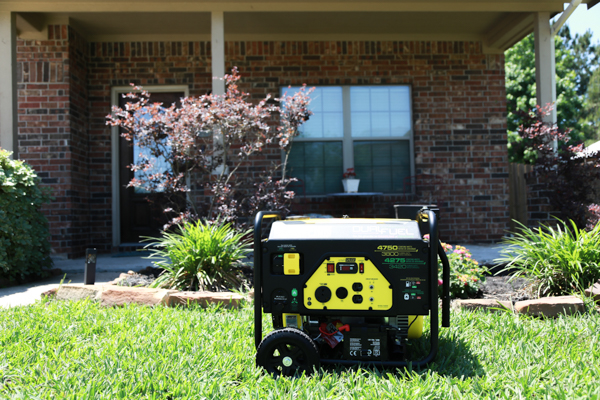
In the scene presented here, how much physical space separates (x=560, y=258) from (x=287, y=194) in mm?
2774

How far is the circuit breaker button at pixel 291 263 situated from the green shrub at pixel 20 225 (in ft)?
11.8

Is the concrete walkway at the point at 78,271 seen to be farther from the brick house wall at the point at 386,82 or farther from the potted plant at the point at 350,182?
the potted plant at the point at 350,182

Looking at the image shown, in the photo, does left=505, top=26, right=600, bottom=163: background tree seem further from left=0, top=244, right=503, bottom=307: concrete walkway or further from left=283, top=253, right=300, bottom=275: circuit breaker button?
left=283, top=253, right=300, bottom=275: circuit breaker button

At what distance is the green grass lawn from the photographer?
6.93 feet

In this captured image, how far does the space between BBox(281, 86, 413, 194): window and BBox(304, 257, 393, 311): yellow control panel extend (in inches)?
213

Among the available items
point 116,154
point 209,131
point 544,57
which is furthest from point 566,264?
point 116,154

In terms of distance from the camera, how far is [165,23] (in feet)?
23.6

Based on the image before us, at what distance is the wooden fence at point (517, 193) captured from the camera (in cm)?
786

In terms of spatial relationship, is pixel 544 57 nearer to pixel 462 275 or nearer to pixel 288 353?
pixel 462 275

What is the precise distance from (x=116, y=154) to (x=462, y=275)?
5685 millimetres

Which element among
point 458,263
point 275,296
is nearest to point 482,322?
point 458,263

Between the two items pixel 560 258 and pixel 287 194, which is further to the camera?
pixel 287 194

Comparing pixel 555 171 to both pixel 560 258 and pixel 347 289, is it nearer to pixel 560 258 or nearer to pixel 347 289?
pixel 560 258

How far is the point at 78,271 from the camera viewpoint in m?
5.76
